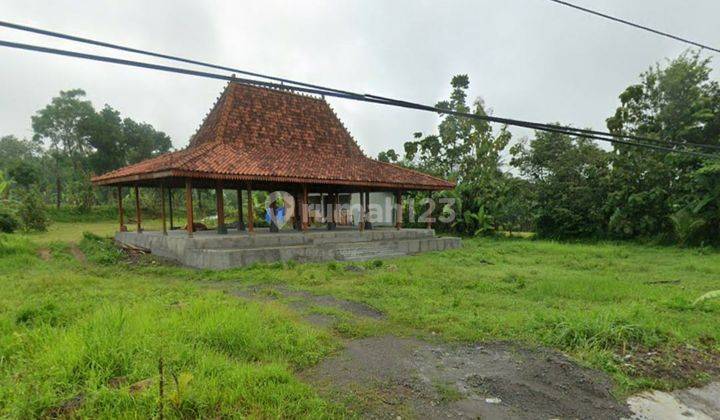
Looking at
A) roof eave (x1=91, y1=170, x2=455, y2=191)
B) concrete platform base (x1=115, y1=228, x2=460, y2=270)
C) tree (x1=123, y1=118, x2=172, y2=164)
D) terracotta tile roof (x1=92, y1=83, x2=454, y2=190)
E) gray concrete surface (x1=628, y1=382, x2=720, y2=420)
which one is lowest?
gray concrete surface (x1=628, y1=382, x2=720, y2=420)

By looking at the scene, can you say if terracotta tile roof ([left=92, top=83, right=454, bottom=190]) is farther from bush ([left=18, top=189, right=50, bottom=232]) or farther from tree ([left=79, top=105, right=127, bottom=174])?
tree ([left=79, top=105, right=127, bottom=174])

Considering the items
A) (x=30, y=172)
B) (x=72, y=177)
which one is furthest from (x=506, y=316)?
(x=72, y=177)

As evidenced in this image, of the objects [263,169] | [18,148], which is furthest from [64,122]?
[263,169]

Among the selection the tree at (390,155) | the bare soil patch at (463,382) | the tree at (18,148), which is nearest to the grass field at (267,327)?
the bare soil patch at (463,382)

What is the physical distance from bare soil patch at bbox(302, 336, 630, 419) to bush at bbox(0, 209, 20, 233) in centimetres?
1650

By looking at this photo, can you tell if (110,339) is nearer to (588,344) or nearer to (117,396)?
(117,396)

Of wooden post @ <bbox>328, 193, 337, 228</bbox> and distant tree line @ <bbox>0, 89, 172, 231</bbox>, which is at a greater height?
distant tree line @ <bbox>0, 89, 172, 231</bbox>

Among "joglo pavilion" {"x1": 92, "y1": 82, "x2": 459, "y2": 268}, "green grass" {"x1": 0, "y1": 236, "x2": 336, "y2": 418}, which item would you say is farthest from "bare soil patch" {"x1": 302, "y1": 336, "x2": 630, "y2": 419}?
"joglo pavilion" {"x1": 92, "y1": 82, "x2": 459, "y2": 268}

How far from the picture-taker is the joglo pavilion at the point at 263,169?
11.1 m

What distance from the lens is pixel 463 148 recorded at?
25.7 metres

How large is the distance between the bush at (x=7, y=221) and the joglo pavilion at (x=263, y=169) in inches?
149

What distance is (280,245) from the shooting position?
12328 mm

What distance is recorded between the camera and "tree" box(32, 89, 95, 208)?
3044 centimetres

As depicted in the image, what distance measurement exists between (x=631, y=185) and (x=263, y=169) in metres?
15.0
